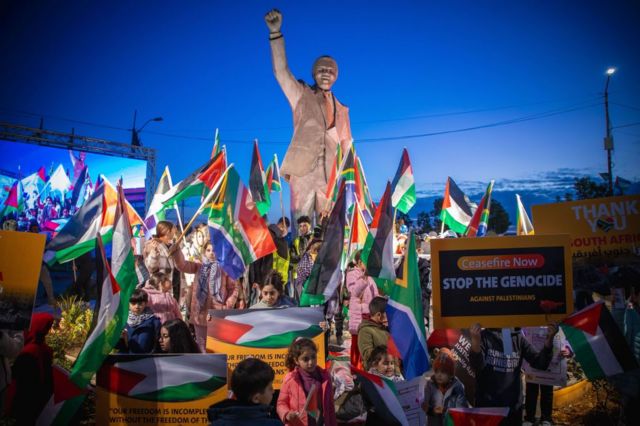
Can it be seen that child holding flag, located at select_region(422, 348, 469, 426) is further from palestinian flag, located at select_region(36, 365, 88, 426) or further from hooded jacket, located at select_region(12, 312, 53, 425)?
hooded jacket, located at select_region(12, 312, 53, 425)

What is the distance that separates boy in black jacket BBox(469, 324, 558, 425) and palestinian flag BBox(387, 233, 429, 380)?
466mm

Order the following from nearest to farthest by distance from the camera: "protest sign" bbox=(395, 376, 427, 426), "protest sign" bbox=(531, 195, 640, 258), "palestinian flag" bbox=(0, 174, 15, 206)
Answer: "protest sign" bbox=(395, 376, 427, 426), "protest sign" bbox=(531, 195, 640, 258), "palestinian flag" bbox=(0, 174, 15, 206)

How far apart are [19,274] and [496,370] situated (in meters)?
4.39

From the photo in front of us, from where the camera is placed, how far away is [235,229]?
6910 mm

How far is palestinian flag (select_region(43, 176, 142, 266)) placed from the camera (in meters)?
6.77

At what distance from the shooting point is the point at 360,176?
12.6m

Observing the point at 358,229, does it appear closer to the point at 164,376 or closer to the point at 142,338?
the point at 142,338

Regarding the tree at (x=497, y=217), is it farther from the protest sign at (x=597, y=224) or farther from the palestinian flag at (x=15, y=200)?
the protest sign at (x=597, y=224)

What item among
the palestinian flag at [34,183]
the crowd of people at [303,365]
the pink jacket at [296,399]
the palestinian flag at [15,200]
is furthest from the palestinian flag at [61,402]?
the palestinian flag at [34,183]

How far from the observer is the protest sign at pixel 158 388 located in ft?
12.6

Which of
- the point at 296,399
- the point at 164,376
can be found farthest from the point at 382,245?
the point at 164,376

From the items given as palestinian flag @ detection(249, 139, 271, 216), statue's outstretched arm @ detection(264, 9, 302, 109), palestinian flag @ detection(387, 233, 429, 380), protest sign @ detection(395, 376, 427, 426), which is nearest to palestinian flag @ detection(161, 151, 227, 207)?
palestinian flag @ detection(249, 139, 271, 216)

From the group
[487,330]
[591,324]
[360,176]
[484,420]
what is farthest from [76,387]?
[360,176]

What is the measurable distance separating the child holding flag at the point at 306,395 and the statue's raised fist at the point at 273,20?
41.9 feet
